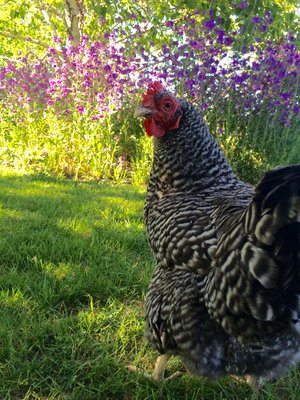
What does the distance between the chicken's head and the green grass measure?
1246mm

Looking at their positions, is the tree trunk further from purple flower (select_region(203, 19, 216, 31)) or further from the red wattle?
the red wattle

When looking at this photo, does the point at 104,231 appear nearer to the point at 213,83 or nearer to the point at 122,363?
the point at 122,363

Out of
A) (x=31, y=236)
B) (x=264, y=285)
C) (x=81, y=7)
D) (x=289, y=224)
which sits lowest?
(x=31, y=236)

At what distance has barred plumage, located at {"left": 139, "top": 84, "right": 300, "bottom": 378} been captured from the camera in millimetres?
1167

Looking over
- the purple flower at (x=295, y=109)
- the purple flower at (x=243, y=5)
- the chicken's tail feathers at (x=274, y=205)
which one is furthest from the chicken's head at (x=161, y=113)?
the purple flower at (x=295, y=109)

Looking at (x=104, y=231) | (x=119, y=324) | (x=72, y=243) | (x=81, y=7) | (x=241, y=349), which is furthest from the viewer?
(x=81, y=7)

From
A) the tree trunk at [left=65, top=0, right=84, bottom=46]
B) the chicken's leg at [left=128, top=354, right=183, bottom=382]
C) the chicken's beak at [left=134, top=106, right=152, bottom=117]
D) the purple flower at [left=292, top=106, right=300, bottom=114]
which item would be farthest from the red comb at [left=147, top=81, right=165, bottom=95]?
the tree trunk at [left=65, top=0, right=84, bottom=46]

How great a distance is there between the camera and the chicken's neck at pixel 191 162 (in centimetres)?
223

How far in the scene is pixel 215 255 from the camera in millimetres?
1493

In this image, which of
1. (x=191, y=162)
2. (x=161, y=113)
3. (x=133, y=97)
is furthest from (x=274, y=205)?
(x=133, y=97)

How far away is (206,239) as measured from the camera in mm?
1681

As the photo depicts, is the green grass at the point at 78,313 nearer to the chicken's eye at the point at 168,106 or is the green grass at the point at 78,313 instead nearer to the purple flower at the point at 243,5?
the chicken's eye at the point at 168,106

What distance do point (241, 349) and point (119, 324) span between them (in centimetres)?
104

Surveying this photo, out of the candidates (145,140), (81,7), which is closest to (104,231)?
(145,140)
